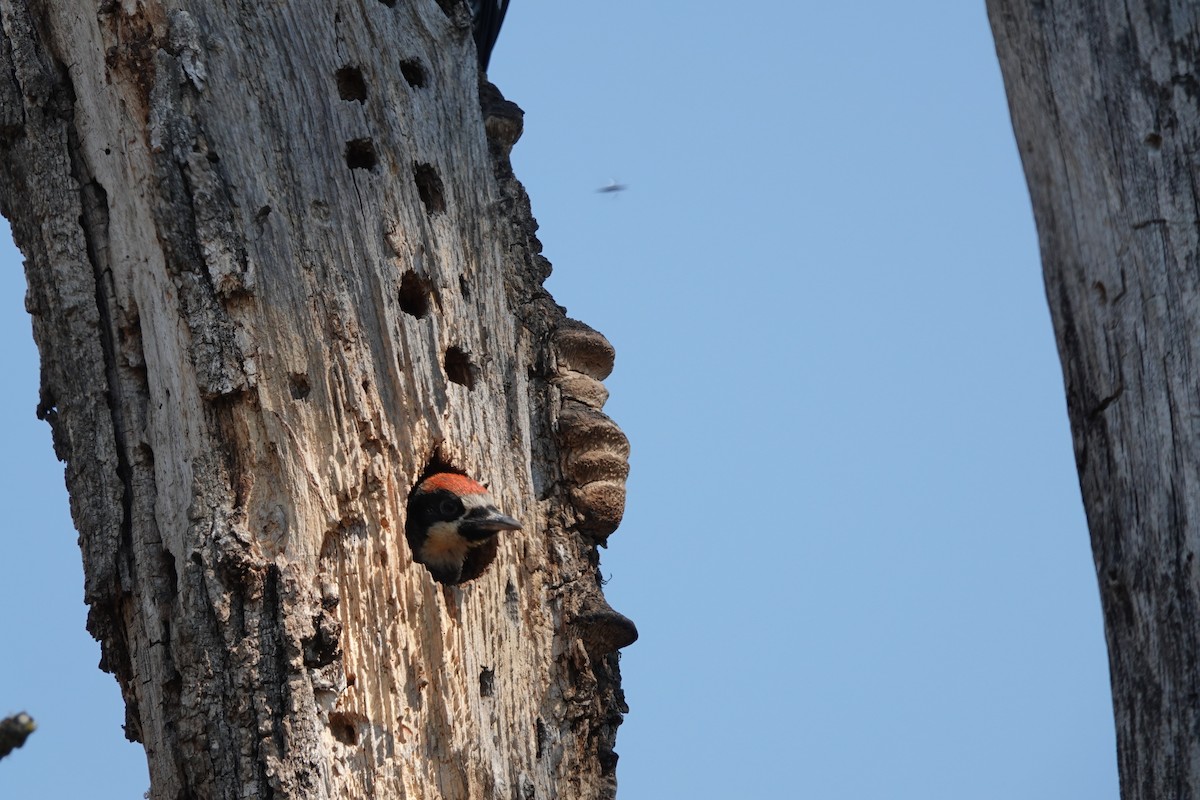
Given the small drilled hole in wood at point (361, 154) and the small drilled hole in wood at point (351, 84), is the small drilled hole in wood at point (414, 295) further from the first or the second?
the small drilled hole in wood at point (351, 84)

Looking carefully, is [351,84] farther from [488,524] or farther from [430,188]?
[488,524]

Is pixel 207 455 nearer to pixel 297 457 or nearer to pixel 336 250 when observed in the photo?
pixel 297 457

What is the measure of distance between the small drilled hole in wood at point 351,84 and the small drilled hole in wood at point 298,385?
813 mm

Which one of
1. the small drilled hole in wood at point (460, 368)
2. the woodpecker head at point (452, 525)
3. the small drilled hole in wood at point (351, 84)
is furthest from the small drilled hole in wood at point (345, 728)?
the small drilled hole in wood at point (351, 84)

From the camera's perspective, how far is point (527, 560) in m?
4.21

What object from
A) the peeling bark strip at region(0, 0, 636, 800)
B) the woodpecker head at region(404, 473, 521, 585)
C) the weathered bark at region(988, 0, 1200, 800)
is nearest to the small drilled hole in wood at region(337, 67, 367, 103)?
the peeling bark strip at region(0, 0, 636, 800)

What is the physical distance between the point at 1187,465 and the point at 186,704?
228 centimetres

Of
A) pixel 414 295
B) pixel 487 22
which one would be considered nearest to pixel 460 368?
pixel 414 295

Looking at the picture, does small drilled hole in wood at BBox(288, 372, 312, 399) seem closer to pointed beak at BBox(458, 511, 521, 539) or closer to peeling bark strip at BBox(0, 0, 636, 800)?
peeling bark strip at BBox(0, 0, 636, 800)

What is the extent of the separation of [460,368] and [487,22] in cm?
258

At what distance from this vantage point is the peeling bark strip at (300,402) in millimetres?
3730

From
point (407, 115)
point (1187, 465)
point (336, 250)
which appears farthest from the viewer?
point (407, 115)

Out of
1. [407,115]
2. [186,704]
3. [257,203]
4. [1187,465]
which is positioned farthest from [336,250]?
[1187,465]

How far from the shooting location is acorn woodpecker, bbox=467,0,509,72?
629 centimetres
